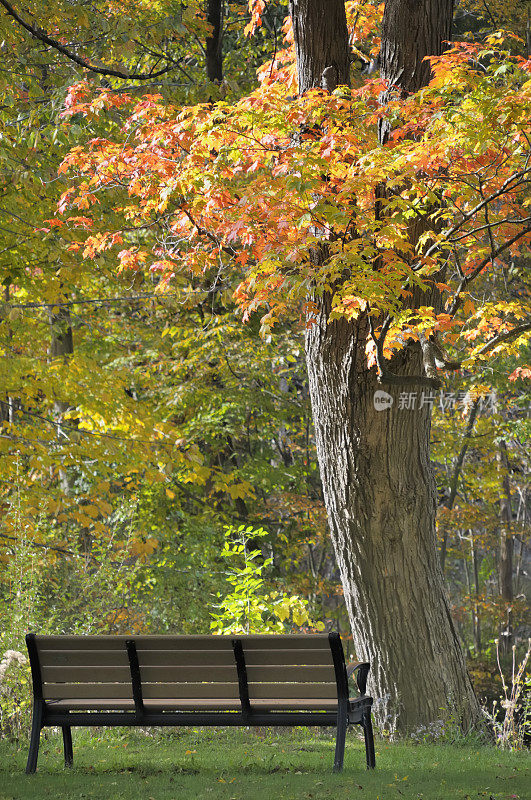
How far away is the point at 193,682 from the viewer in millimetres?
4766

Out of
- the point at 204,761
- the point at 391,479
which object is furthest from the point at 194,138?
the point at 204,761

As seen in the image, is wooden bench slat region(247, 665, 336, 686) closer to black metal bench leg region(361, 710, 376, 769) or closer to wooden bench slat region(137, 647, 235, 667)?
wooden bench slat region(137, 647, 235, 667)

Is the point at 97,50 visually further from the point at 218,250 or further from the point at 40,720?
the point at 40,720

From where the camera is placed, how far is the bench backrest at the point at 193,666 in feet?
14.9

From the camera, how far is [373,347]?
597 cm

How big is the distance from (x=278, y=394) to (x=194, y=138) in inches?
223

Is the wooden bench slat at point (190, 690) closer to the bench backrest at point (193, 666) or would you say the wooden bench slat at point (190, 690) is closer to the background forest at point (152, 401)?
the bench backrest at point (193, 666)

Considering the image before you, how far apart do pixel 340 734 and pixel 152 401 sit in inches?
326

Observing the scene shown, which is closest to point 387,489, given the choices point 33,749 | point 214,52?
point 33,749

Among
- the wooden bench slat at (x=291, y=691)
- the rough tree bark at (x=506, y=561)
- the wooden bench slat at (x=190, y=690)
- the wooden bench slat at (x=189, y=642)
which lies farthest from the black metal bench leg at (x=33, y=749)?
the rough tree bark at (x=506, y=561)

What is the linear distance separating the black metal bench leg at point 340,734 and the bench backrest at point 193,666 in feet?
0.33

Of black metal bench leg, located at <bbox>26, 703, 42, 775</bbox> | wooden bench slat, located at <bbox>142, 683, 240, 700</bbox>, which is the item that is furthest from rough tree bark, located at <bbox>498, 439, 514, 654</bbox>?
black metal bench leg, located at <bbox>26, 703, 42, 775</bbox>

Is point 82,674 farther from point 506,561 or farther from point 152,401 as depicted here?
point 506,561

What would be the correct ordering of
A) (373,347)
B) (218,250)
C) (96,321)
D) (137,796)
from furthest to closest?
1. (96,321)
2. (218,250)
3. (373,347)
4. (137,796)
